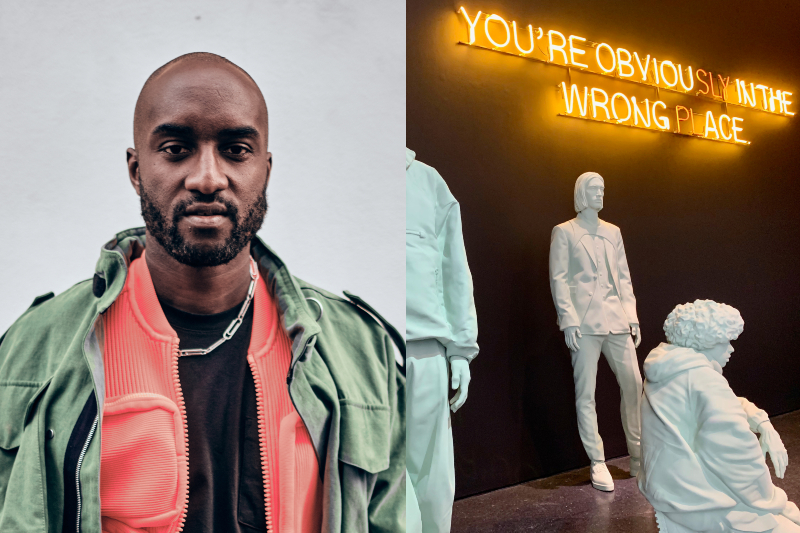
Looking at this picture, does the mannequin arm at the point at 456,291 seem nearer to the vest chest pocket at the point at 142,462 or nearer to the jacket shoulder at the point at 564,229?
the vest chest pocket at the point at 142,462

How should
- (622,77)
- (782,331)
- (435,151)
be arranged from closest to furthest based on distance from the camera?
(435,151) < (622,77) < (782,331)

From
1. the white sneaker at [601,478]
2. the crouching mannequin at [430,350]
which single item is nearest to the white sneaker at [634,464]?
the white sneaker at [601,478]

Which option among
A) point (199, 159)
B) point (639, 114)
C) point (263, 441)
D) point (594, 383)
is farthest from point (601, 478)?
point (199, 159)

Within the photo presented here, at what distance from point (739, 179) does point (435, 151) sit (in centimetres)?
312

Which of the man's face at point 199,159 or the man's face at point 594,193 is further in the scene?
the man's face at point 594,193

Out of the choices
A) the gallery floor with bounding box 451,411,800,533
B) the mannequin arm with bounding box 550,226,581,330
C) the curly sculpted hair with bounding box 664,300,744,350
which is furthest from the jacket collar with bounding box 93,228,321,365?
the mannequin arm with bounding box 550,226,581,330

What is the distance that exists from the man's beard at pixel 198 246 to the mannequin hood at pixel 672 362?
1651 millimetres

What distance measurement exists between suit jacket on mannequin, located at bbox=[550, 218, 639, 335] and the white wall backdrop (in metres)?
2.30

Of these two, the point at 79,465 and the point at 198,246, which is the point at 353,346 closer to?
the point at 198,246

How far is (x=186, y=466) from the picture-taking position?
1.31 metres

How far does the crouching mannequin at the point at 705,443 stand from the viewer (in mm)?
2137

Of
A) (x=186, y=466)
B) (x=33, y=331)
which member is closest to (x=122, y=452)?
(x=186, y=466)

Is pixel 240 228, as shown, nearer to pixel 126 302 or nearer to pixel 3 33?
pixel 126 302

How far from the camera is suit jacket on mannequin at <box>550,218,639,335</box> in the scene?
12.0 feet
